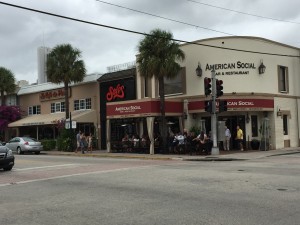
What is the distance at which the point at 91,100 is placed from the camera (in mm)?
39250

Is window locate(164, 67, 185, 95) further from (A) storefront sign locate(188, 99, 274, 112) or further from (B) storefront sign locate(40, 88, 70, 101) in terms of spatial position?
(B) storefront sign locate(40, 88, 70, 101)

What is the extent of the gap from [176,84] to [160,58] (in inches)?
154

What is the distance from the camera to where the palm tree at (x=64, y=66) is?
3631 cm

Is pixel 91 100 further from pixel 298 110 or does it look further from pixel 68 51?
pixel 298 110

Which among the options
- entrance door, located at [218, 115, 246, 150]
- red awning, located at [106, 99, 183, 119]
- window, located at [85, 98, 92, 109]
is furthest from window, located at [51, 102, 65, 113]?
entrance door, located at [218, 115, 246, 150]

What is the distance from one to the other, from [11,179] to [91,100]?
23.9 m

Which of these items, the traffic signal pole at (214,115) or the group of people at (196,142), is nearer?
the traffic signal pole at (214,115)

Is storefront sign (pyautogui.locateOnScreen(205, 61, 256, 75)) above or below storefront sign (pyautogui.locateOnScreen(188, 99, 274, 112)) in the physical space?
above

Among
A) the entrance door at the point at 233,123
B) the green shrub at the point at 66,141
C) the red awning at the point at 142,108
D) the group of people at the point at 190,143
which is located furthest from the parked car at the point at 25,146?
the entrance door at the point at 233,123

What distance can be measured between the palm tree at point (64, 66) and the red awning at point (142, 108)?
6105 mm

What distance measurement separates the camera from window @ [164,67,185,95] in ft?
102

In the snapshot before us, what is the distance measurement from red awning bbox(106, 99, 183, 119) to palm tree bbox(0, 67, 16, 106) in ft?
60.7

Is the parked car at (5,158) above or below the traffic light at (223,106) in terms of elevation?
below

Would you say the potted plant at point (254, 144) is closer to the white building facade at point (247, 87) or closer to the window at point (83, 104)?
the white building facade at point (247, 87)
